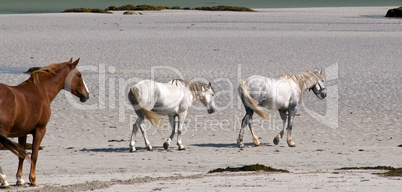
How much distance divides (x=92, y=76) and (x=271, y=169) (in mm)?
14658

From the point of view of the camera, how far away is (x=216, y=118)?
16438mm

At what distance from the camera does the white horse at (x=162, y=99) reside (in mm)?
11523

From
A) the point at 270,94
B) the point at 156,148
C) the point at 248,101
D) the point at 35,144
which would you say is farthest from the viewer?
the point at 270,94

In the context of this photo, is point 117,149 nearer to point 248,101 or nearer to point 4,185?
point 248,101

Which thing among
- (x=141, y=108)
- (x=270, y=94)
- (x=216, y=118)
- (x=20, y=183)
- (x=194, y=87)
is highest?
(x=194, y=87)

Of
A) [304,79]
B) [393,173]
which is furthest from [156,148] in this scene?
[393,173]

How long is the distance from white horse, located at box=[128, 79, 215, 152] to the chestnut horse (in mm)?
2766

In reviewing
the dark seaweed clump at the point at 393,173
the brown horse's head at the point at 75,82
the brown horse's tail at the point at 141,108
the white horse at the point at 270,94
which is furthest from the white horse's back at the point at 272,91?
the brown horse's head at the point at 75,82

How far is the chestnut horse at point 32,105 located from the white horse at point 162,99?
2.77 m

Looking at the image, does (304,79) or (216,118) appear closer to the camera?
(304,79)

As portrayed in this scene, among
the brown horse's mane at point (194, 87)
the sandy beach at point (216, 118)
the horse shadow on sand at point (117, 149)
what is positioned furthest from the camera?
the brown horse's mane at point (194, 87)

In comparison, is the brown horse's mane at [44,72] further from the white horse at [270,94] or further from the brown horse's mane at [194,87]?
the white horse at [270,94]

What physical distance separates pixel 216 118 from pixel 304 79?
397 centimetres

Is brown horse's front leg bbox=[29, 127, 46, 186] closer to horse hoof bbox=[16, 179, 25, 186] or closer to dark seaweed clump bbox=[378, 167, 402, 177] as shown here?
horse hoof bbox=[16, 179, 25, 186]
